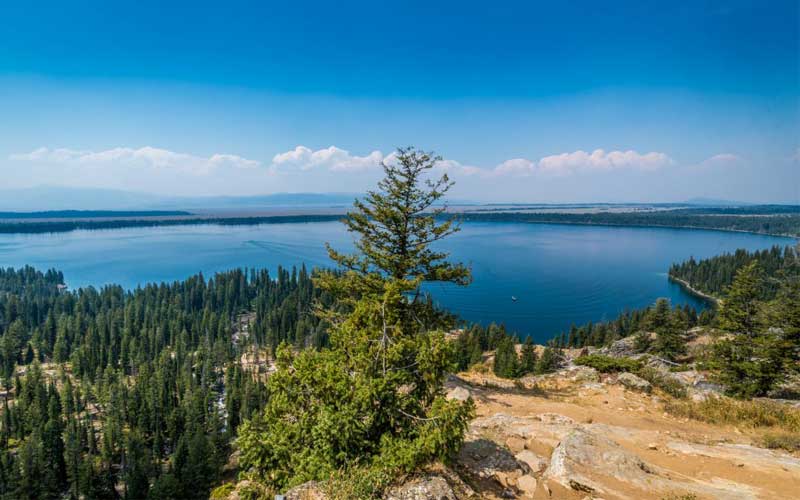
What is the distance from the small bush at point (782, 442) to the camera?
11.8 m

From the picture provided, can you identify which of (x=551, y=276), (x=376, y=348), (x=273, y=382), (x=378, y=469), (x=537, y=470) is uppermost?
(x=376, y=348)

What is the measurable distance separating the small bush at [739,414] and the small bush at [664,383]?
2.29 m

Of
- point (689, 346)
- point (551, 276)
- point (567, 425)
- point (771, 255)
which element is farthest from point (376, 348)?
point (771, 255)

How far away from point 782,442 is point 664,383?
407 inches

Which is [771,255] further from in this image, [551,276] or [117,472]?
[117,472]

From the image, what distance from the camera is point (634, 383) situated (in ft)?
70.7

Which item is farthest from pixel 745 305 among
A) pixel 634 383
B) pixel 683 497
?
pixel 683 497

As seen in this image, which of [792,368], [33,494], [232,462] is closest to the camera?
[792,368]

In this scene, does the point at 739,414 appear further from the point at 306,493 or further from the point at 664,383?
the point at 306,493

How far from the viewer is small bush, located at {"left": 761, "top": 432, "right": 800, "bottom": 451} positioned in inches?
466

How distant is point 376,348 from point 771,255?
18327 cm

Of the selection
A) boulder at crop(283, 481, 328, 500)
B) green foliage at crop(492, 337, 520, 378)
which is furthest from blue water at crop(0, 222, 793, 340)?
boulder at crop(283, 481, 328, 500)

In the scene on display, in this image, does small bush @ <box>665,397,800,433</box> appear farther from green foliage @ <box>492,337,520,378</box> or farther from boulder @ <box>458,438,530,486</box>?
green foliage @ <box>492,337,520,378</box>

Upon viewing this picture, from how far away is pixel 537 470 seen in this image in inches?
408
